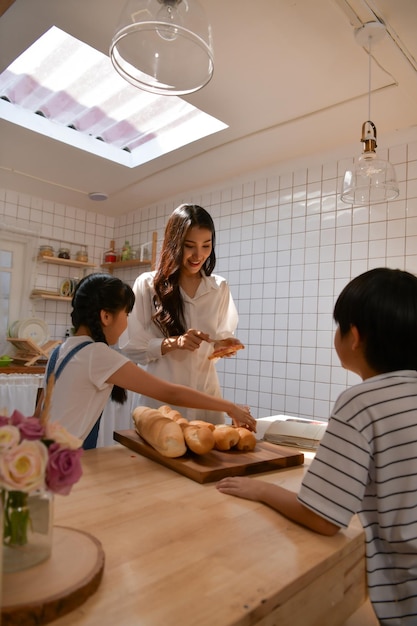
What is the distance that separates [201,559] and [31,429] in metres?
0.31

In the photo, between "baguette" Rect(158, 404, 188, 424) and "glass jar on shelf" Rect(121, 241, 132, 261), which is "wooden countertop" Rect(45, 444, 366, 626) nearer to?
"baguette" Rect(158, 404, 188, 424)

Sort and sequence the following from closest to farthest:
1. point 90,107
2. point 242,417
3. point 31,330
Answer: point 242,417, point 90,107, point 31,330

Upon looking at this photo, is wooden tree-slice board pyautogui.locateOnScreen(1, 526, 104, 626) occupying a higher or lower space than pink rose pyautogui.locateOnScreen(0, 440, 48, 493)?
lower

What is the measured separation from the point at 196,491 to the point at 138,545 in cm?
26

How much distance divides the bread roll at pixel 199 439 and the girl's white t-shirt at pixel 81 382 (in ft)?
0.94

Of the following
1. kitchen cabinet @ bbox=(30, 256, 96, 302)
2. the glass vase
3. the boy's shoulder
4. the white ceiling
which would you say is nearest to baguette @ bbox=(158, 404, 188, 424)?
the boy's shoulder

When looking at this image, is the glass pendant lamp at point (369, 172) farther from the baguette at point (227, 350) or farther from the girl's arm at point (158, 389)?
the girl's arm at point (158, 389)

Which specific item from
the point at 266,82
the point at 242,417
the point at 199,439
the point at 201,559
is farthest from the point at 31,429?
the point at 266,82

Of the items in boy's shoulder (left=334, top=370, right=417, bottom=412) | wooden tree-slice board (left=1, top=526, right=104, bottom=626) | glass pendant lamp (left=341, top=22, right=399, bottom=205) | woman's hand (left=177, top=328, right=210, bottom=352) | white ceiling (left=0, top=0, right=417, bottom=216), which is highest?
white ceiling (left=0, top=0, right=417, bottom=216)

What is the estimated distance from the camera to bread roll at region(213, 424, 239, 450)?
1128 mm

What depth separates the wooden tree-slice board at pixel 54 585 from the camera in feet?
1.52

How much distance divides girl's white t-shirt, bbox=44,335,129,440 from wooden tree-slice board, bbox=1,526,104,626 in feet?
2.13

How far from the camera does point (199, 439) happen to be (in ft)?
3.48

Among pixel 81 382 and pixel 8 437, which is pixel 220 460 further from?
pixel 8 437
